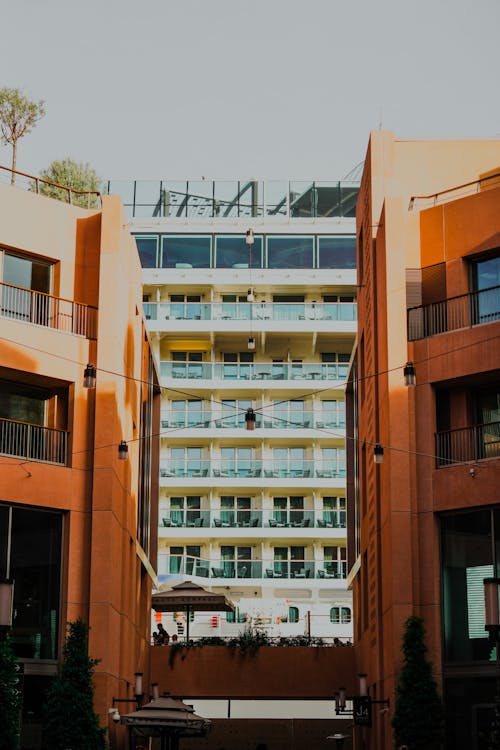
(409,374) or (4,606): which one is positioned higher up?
(409,374)

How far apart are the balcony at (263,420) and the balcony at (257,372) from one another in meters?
1.92

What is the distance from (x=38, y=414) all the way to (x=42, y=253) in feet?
13.3

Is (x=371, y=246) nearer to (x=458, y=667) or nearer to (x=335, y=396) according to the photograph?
(x=458, y=667)

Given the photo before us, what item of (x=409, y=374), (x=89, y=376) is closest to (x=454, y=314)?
(x=409, y=374)

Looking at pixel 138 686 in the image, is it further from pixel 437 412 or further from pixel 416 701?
pixel 437 412

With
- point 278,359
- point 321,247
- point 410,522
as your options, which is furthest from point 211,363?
point 410,522

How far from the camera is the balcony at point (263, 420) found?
72312 mm

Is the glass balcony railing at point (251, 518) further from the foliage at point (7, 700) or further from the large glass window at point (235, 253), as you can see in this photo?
the foliage at point (7, 700)

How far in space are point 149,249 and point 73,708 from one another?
151 ft

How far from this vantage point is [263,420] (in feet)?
241

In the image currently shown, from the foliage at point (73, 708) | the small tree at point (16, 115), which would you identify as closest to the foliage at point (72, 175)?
the small tree at point (16, 115)

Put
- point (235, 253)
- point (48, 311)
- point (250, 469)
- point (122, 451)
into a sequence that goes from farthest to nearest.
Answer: point (250, 469) → point (235, 253) → point (48, 311) → point (122, 451)

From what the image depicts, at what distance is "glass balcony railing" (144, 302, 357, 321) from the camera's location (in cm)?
7131

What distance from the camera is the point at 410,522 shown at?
2959 centimetres
